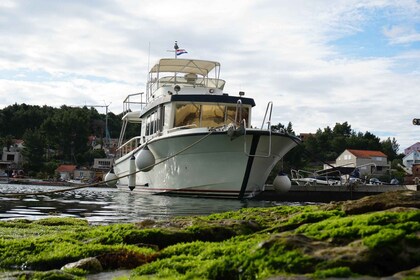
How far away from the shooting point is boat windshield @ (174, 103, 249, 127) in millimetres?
26203

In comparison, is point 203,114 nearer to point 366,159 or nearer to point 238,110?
point 238,110

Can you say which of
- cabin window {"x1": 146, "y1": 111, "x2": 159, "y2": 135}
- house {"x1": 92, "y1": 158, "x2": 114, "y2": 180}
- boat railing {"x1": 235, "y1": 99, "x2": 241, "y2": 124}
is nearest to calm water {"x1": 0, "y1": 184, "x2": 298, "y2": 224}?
boat railing {"x1": 235, "y1": 99, "x2": 241, "y2": 124}

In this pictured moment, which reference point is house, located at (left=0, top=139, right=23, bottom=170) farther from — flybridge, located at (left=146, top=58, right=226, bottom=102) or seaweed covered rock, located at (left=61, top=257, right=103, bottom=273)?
seaweed covered rock, located at (left=61, top=257, right=103, bottom=273)

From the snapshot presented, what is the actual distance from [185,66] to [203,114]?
5777mm

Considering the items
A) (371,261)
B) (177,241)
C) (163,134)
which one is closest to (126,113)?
(163,134)

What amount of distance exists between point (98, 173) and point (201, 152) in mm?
68006

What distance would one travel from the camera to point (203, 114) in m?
26.3

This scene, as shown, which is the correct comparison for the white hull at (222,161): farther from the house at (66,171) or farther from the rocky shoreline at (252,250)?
the house at (66,171)

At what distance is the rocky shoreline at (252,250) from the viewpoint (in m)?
4.86

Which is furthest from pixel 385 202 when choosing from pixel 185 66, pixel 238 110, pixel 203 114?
pixel 185 66

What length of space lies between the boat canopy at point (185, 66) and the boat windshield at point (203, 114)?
5.25 metres

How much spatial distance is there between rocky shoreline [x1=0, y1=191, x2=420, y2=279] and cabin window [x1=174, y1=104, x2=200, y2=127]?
17.6 meters

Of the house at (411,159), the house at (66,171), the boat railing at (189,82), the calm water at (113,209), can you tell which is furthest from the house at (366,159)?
the calm water at (113,209)

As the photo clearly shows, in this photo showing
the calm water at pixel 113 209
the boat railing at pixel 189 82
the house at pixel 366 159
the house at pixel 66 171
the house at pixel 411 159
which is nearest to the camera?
the calm water at pixel 113 209
